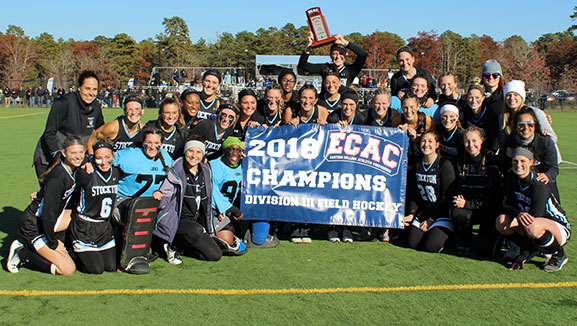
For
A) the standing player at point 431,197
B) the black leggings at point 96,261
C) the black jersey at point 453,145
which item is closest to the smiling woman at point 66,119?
the black leggings at point 96,261

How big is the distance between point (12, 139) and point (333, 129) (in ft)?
46.8

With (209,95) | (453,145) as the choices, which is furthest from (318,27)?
(453,145)

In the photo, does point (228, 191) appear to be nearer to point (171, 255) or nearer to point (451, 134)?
point (171, 255)

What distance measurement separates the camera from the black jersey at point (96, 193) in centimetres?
504

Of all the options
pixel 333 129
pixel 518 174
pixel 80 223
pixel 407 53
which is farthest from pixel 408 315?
pixel 407 53

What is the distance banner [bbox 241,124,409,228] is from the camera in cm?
604

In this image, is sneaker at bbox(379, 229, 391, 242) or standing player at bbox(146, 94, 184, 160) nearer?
standing player at bbox(146, 94, 184, 160)

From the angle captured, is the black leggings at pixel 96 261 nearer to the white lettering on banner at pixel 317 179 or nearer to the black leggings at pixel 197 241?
the black leggings at pixel 197 241

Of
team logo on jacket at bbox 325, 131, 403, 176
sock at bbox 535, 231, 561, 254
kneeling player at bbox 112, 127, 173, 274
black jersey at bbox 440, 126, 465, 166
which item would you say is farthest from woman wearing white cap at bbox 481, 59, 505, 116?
kneeling player at bbox 112, 127, 173, 274

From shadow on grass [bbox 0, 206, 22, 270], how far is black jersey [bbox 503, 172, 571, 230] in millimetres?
5184

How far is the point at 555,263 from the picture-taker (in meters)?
5.13

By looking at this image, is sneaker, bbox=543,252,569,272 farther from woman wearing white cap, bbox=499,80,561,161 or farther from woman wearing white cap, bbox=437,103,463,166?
woman wearing white cap, bbox=437,103,463,166

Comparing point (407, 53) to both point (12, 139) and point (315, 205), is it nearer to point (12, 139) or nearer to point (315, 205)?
point (315, 205)

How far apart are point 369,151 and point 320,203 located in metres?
0.84
